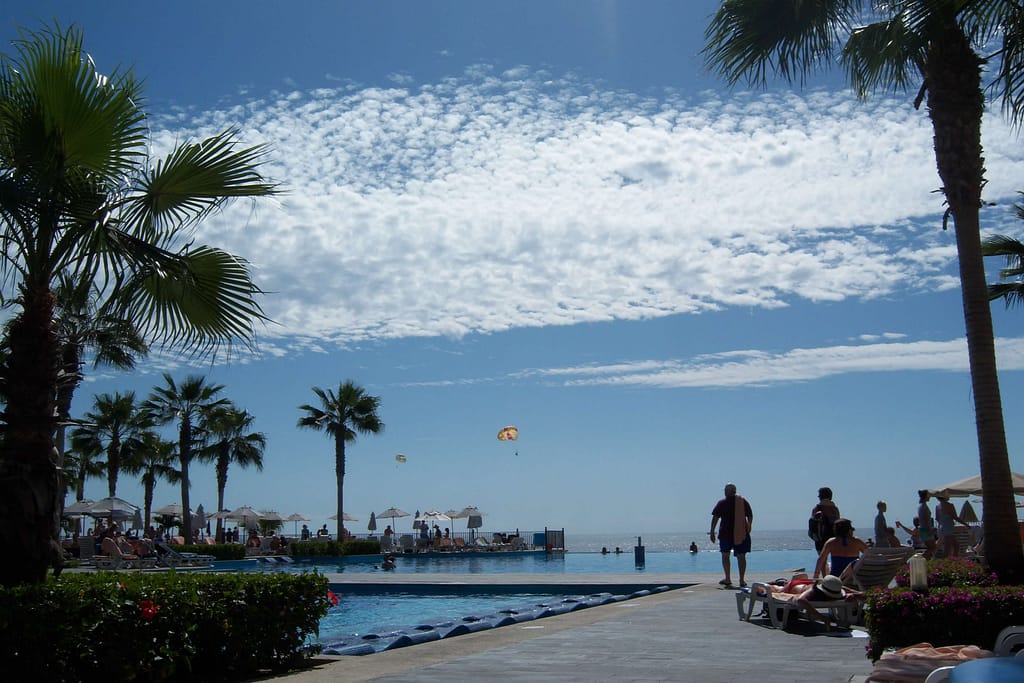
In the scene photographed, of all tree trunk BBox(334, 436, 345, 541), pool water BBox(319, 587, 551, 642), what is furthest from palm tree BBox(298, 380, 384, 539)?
pool water BBox(319, 587, 551, 642)

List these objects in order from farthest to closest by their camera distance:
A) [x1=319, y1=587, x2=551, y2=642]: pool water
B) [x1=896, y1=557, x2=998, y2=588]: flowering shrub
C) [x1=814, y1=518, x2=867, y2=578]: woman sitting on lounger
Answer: [x1=319, y1=587, x2=551, y2=642]: pool water → [x1=814, y1=518, x2=867, y2=578]: woman sitting on lounger → [x1=896, y1=557, x2=998, y2=588]: flowering shrub

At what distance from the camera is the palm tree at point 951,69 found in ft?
26.3

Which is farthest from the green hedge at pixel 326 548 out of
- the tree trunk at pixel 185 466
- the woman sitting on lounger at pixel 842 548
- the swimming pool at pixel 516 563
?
the woman sitting on lounger at pixel 842 548

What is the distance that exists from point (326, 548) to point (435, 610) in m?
19.5

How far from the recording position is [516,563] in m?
31.7

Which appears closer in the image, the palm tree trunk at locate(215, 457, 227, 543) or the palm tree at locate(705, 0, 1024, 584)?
the palm tree at locate(705, 0, 1024, 584)

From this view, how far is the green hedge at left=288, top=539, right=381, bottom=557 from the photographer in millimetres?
35656

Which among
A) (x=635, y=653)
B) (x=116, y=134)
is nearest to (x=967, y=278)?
(x=635, y=653)

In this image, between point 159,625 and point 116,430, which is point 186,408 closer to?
point 116,430

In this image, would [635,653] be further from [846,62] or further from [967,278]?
[846,62]

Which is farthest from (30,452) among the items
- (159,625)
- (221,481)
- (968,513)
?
(221,481)

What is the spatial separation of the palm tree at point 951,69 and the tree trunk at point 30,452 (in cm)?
665

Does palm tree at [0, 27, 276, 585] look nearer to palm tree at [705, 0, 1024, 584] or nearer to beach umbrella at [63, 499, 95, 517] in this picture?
palm tree at [705, 0, 1024, 584]

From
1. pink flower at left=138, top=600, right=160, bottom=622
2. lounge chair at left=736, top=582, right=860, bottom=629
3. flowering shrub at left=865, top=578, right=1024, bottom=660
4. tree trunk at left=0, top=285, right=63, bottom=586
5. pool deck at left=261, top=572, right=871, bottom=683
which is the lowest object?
pool deck at left=261, top=572, right=871, bottom=683
